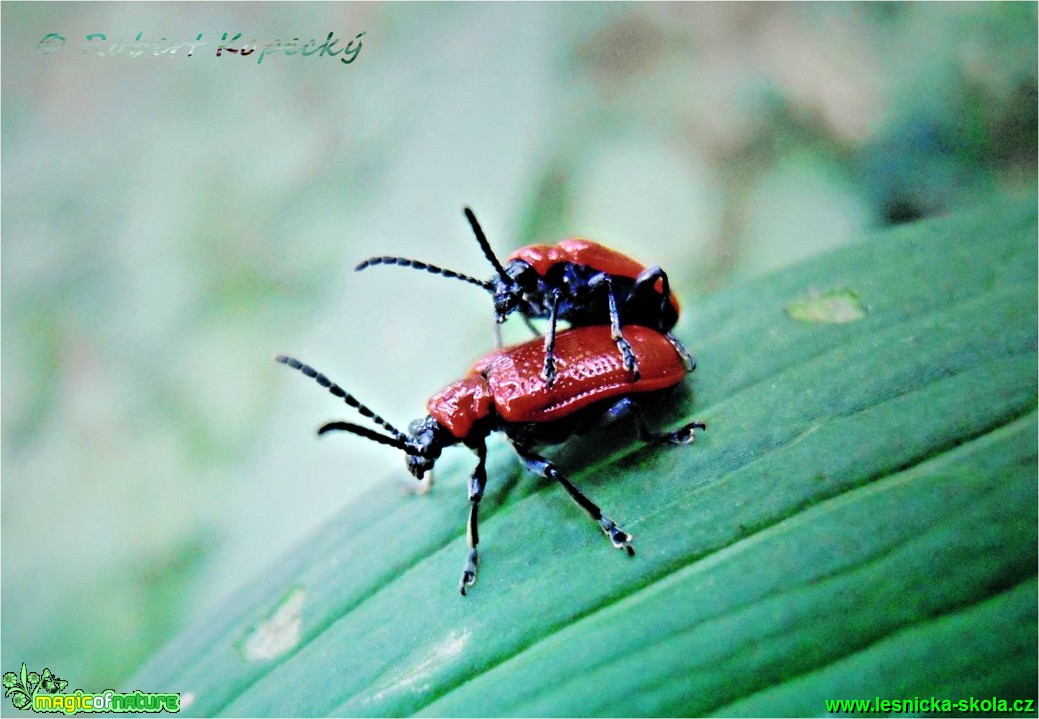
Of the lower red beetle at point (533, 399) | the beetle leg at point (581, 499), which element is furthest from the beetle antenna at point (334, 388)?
the beetle leg at point (581, 499)

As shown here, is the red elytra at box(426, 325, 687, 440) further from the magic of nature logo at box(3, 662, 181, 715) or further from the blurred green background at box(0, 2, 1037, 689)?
the blurred green background at box(0, 2, 1037, 689)

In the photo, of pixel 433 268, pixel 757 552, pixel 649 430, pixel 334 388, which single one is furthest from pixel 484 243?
pixel 757 552

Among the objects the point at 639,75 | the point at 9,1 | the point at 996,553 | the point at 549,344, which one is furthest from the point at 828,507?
the point at 9,1

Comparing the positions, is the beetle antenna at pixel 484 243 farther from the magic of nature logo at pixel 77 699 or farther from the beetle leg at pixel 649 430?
the magic of nature logo at pixel 77 699

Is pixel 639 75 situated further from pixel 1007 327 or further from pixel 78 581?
pixel 78 581

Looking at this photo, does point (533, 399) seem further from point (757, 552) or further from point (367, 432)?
point (757, 552)
